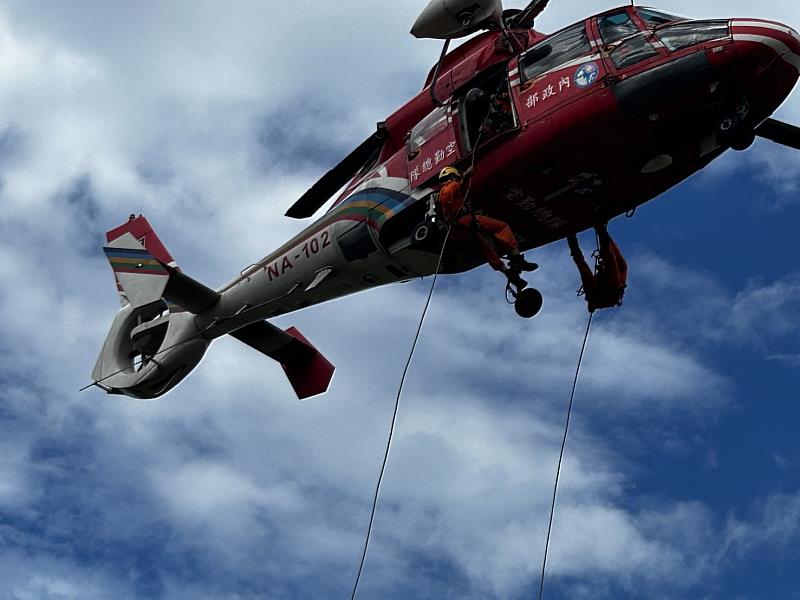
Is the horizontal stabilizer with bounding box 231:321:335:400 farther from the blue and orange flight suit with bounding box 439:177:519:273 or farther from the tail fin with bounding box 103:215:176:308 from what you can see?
the blue and orange flight suit with bounding box 439:177:519:273

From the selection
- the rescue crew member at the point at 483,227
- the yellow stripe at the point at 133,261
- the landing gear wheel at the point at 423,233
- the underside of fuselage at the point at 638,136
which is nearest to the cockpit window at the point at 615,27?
the underside of fuselage at the point at 638,136

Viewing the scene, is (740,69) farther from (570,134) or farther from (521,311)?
(521,311)

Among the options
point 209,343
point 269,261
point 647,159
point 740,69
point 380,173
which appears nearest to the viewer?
point 740,69

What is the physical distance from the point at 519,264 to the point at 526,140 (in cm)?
187

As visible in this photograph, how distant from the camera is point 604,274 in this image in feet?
65.3

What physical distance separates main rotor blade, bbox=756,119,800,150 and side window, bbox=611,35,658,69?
2582 mm

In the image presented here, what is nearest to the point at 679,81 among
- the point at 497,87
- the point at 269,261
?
the point at 497,87

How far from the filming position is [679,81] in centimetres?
1669

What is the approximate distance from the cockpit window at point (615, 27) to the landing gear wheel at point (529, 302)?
3.88 m

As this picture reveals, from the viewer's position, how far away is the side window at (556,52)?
1788cm

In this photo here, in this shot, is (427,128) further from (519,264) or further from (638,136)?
(638,136)

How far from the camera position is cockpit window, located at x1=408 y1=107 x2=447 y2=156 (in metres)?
19.4

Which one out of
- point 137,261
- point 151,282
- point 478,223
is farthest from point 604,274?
point 137,261

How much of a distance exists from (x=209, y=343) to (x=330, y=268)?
418 cm
